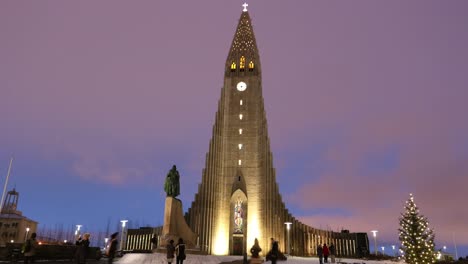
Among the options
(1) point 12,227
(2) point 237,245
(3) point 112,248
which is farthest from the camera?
(1) point 12,227

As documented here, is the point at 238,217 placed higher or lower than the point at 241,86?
lower

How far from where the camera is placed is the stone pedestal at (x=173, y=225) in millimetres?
25000

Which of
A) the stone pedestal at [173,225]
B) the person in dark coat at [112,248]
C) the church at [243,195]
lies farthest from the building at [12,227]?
the person in dark coat at [112,248]

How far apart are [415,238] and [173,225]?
54.0ft

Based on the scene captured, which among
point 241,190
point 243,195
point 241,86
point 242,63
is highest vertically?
point 242,63

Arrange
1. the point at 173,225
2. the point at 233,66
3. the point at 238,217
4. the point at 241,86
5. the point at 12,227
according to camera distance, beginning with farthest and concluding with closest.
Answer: the point at 12,227 → the point at 233,66 → the point at 241,86 → the point at 238,217 → the point at 173,225

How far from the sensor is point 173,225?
25.4 meters

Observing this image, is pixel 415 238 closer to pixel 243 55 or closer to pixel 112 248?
pixel 112 248

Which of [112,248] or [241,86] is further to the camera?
[241,86]

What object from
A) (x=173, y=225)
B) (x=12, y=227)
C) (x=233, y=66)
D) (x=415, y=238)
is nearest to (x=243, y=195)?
(x=233, y=66)

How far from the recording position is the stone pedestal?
25000mm

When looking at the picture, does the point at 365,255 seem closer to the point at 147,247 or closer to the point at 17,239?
the point at 147,247

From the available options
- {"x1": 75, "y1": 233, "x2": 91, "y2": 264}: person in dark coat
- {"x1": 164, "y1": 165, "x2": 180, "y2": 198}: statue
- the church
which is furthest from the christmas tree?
{"x1": 75, "y1": 233, "x2": 91, "y2": 264}: person in dark coat

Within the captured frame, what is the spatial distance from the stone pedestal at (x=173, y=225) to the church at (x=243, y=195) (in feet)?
46.9
